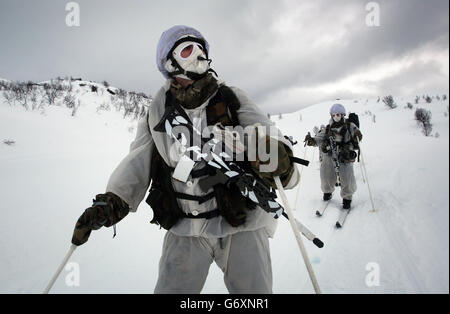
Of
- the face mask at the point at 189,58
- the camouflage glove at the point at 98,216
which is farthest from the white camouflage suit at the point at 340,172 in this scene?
the camouflage glove at the point at 98,216

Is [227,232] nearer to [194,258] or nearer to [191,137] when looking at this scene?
[194,258]

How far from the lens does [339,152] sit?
189 inches

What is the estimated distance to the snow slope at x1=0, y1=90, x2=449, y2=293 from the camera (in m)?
2.31

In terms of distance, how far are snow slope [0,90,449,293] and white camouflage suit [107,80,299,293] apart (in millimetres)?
1374

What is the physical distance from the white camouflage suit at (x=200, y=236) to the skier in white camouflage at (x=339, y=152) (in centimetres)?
375

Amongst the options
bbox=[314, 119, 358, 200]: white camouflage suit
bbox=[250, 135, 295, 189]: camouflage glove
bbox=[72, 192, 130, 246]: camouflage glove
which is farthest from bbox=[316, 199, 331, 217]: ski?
bbox=[72, 192, 130, 246]: camouflage glove

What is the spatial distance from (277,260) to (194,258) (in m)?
2.11

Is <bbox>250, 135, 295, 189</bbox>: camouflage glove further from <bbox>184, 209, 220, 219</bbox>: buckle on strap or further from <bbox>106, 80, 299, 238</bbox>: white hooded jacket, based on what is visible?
<bbox>184, 209, 220, 219</bbox>: buckle on strap

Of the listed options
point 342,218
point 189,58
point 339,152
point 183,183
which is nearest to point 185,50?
point 189,58

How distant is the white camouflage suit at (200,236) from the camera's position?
1359 millimetres

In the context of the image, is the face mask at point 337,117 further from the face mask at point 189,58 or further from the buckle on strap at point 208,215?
the buckle on strap at point 208,215

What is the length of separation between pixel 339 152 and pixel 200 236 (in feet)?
14.3

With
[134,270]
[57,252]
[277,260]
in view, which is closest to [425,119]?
[277,260]

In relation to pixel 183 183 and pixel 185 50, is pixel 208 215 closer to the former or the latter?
pixel 183 183
